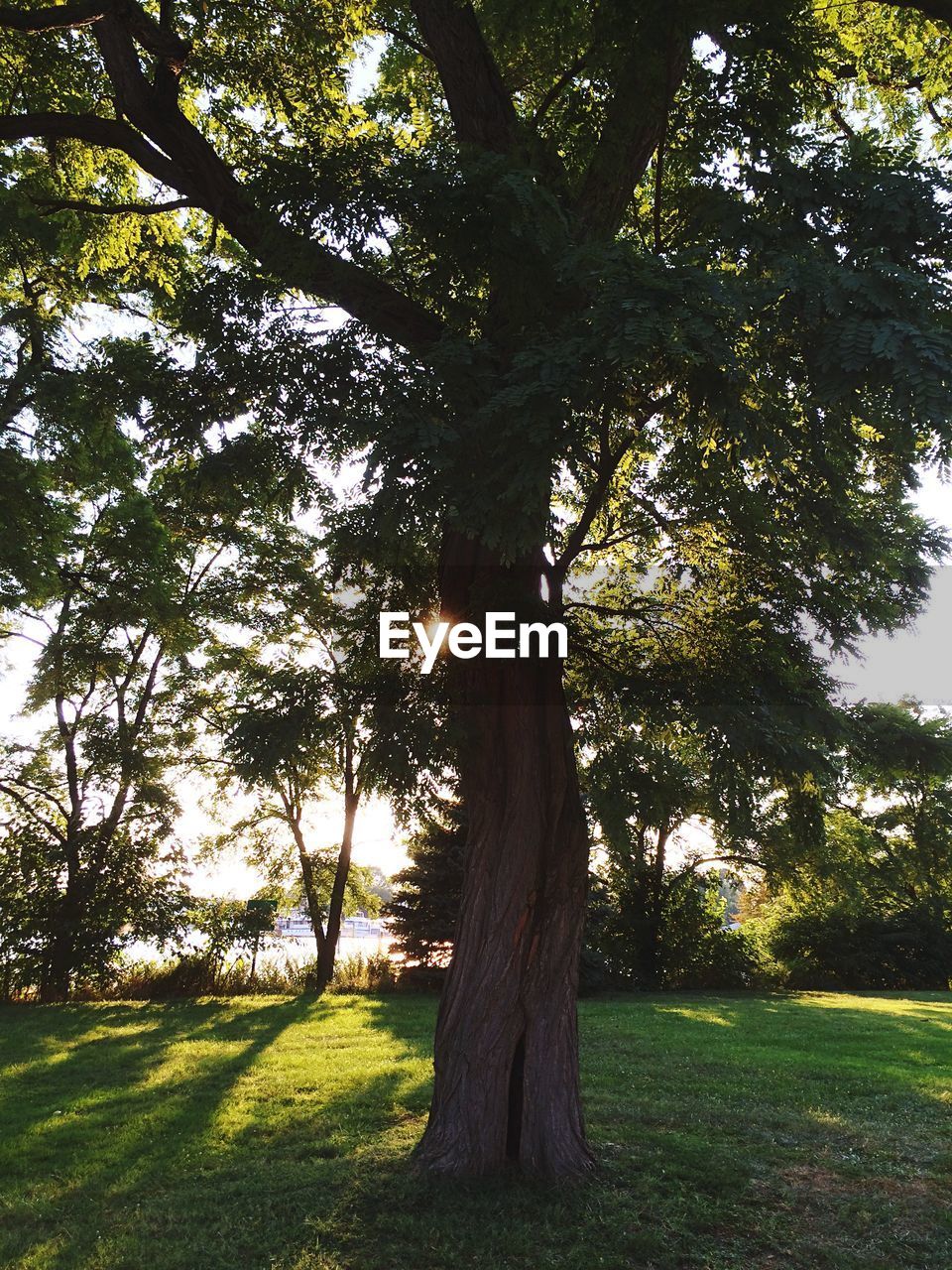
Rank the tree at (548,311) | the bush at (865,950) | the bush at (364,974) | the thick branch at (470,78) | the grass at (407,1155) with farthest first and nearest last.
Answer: the bush at (865,950) → the bush at (364,974) → the thick branch at (470,78) → the grass at (407,1155) → the tree at (548,311)

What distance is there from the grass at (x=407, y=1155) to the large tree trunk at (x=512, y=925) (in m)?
0.35

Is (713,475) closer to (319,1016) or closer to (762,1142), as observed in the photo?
(762,1142)

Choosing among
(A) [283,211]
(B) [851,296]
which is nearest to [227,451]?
(A) [283,211]

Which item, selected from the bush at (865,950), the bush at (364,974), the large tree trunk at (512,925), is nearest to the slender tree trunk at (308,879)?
the bush at (364,974)

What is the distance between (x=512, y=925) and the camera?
234 inches

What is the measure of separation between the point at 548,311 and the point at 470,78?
243cm

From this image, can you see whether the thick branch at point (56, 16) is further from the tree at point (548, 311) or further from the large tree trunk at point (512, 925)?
the large tree trunk at point (512, 925)

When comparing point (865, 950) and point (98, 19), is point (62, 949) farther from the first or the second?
point (865, 950)

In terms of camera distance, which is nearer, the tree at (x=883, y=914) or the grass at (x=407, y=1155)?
the grass at (x=407, y=1155)

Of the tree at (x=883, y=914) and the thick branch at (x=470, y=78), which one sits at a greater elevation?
the thick branch at (x=470, y=78)

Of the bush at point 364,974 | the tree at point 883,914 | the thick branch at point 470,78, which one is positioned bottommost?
the bush at point 364,974

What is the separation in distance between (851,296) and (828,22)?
6359mm

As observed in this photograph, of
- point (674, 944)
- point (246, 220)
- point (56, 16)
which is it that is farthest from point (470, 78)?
point (674, 944)

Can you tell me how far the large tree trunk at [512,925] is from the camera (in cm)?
574
